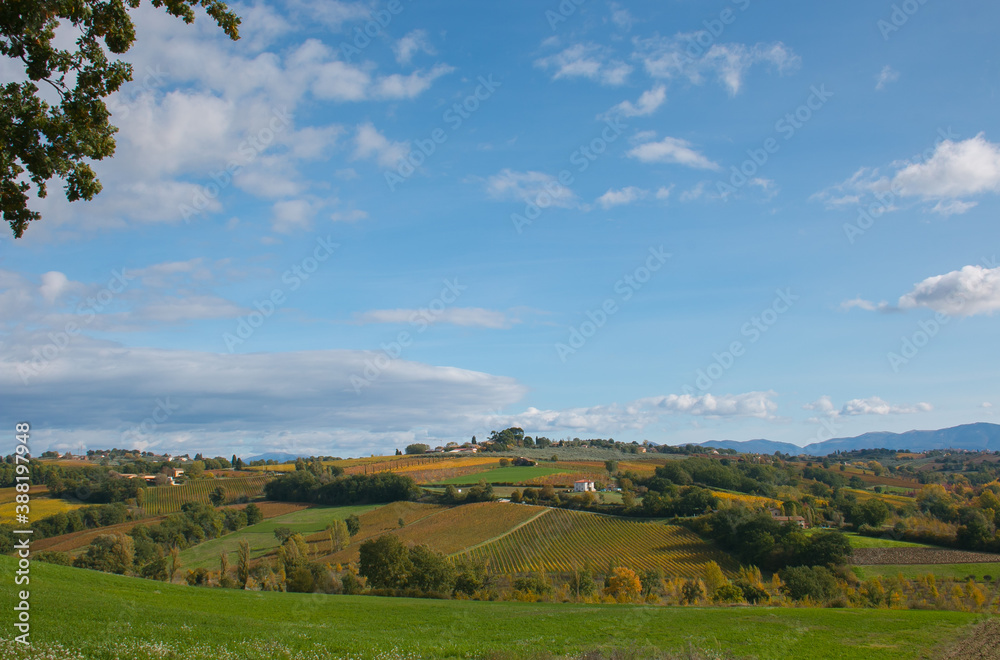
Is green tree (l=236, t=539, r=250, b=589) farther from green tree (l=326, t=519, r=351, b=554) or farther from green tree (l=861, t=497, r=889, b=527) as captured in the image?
green tree (l=861, t=497, r=889, b=527)

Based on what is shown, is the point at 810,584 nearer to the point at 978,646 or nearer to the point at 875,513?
the point at 978,646

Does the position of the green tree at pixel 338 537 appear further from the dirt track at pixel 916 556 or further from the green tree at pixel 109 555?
the dirt track at pixel 916 556

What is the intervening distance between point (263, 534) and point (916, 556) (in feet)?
303

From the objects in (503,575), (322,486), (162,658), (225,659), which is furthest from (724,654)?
(322,486)

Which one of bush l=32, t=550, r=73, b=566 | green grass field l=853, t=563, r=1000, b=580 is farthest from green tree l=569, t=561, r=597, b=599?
bush l=32, t=550, r=73, b=566

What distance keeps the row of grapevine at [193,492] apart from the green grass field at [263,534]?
1834 centimetres

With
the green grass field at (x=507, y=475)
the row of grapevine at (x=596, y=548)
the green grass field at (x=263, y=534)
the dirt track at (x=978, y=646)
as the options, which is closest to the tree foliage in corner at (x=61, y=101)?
the dirt track at (x=978, y=646)

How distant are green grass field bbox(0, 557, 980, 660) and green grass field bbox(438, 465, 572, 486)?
94387 mm

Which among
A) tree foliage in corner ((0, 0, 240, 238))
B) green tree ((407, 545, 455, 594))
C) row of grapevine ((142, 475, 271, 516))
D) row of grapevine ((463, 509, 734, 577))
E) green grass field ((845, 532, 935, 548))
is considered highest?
tree foliage in corner ((0, 0, 240, 238))

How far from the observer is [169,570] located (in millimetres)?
62125

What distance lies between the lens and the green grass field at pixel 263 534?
7975 cm

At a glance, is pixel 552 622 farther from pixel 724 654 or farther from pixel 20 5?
pixel 20 5

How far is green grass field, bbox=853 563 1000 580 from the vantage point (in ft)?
210

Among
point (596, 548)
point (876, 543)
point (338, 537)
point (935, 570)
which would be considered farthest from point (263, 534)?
point (935, 570)
